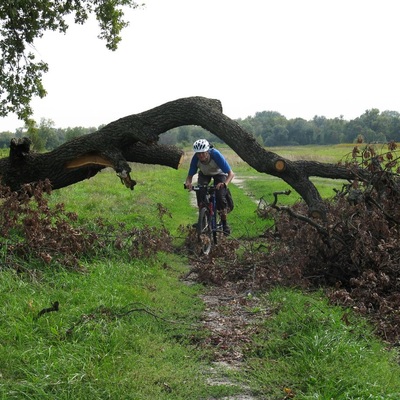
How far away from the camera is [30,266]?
6.88 metres

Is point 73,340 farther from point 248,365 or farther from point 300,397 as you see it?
point 300,397

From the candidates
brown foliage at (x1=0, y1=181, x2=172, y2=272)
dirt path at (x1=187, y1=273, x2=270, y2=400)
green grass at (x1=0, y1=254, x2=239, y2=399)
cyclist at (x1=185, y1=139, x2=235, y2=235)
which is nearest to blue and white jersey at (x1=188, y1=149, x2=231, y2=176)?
cyclist at (x1=185, y1=139, x2=235, y2=235)

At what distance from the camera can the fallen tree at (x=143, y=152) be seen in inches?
363

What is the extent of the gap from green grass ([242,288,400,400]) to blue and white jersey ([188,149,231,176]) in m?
4.88

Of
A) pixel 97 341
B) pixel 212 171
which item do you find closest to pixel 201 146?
pixel 212 171

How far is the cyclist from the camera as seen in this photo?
1007 centimetres

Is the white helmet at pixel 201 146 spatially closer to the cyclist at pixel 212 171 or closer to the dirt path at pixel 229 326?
the cyclist at pixel 212 171

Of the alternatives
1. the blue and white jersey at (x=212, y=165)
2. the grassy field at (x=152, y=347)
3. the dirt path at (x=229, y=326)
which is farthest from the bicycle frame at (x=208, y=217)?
the grassy field at (x=152, y=347)

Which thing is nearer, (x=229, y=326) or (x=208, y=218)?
(x=229, y=326)

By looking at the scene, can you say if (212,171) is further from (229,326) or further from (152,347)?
(152,347)

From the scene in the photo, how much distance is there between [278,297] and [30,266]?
3.02m

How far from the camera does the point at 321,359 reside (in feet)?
14.6

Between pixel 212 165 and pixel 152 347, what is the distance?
593 centimetres

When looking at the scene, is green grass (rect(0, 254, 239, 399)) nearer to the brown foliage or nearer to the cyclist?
the brown foliage
